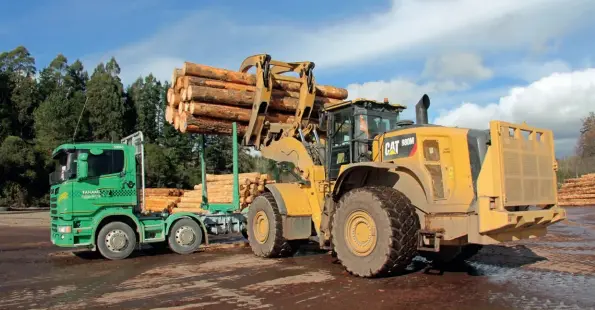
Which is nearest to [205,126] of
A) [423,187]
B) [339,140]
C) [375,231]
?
[339,140]

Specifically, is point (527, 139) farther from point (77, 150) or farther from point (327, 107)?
point (77, 150)

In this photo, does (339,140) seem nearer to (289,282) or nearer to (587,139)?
(289,282)

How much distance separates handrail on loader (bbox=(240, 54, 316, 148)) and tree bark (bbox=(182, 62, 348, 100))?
225mm

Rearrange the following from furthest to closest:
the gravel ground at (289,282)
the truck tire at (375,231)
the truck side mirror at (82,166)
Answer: the truck side mirror at (82,166) < the truck tire at (375,231) < the gravel ground at (289,282)

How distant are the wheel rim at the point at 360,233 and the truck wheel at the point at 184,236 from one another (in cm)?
530

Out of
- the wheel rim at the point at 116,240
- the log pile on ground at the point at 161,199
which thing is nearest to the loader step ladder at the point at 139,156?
the wheel rim at the point at 116,240

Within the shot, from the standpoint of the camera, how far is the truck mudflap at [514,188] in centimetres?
690

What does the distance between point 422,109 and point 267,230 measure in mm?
4106

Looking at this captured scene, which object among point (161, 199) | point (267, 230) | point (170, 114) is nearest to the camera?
point (267, 230)

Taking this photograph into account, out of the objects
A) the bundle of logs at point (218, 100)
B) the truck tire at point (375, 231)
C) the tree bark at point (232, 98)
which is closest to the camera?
the truck tire at point (375, 231)

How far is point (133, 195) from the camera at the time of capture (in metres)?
11.6

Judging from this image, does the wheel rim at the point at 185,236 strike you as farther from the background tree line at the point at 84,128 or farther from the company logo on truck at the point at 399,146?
the background tree line at the point at 84,128

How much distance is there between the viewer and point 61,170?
11.3 m

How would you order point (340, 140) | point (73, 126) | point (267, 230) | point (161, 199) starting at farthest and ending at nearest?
point (73, 126) → point (161, 199) → point (267, 230) → point (340, 140)
